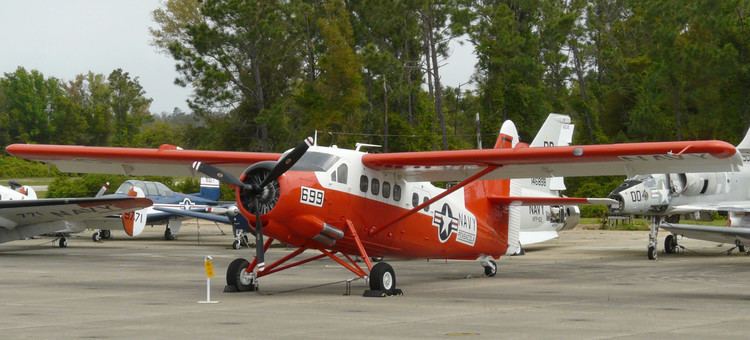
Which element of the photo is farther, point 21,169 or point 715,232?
point 21,169

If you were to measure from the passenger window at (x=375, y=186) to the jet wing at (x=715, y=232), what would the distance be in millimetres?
6140

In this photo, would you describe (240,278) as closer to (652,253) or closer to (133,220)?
(652,253)

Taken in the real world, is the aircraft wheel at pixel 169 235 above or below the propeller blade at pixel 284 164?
below

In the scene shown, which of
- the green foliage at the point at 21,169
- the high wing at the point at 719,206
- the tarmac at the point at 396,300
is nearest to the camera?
the tarmac at the point at 396,300

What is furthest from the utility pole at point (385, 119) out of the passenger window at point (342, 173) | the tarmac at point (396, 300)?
the passenger window at point (342, 173)

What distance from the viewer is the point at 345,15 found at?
196 feet

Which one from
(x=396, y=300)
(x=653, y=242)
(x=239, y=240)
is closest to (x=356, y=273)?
(x=396, y=300)

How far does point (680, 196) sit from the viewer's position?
90.2ft

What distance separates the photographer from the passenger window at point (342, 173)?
53.7 ft

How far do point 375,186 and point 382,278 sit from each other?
1.91 m

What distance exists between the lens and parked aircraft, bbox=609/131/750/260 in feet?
86.3

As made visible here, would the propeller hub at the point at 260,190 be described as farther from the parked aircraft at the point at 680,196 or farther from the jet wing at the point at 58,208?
the parked aircraft at the point at 680,196

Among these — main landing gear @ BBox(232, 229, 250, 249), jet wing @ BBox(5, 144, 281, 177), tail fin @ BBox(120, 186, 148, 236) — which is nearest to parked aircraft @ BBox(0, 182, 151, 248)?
tail fin @ BBox(120, 186, 148, 236)

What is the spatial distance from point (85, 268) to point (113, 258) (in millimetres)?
3670
